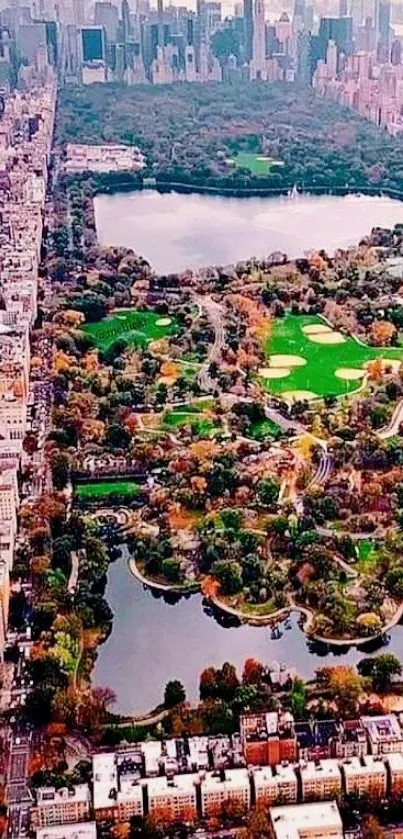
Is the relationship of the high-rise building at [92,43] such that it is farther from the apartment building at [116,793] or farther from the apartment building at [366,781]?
the apartment building at [366,781]

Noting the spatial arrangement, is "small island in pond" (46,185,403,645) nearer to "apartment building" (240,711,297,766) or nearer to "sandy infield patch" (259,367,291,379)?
"sandy infield patch" (259,367,291,379)

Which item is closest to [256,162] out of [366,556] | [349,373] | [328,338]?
[328,338]

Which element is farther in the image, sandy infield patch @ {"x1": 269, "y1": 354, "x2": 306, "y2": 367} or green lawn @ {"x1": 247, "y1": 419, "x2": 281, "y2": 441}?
sandy infield patch @ {"x1": 269, "y1": 354, "x2": 306, "y2": 367}

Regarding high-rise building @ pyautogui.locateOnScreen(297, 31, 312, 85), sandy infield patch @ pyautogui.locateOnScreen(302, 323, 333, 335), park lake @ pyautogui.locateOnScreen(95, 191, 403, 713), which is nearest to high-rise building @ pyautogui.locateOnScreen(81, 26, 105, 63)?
high-rise building @ pyautogui.locateOnScreen(297, 31, 312, 85)

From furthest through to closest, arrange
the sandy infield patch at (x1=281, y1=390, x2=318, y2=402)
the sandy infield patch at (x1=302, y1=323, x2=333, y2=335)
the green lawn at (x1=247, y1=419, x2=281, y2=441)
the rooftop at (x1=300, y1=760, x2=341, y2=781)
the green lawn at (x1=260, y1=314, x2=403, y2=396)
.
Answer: the sandy infield patch at (x1=302, y1=323, x2=333, y2=335) → the green lawn at (x1=260, y1=314, x2=403, y2=396) → the sandy infield patch at (x1=281, y1=390, x2=318, y2=402) → the green lawn at (x1=247, y1=419, x2=281, y2=441) → the rooftop at (x1=300, y1=760, x2=341, y2=781)

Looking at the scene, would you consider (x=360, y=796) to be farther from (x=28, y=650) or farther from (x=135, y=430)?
(x=135, y=430)

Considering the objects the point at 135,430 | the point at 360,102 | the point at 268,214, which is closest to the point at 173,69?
the point at 360,102

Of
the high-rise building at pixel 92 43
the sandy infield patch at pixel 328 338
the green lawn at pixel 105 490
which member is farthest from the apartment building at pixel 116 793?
the high-rise building at pixel 92 43

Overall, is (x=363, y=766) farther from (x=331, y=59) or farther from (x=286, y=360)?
(x=331, y=59)
